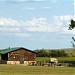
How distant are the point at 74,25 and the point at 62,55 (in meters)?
37.0

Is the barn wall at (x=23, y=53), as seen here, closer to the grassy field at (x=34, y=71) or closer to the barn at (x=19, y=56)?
the barn at (x=19, y=56)

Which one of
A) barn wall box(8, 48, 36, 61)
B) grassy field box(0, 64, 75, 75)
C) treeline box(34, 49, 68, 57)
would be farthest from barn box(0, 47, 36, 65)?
grassy field box(0, 64, 75, 75)

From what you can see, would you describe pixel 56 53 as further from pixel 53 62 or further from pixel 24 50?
pixel 53 62

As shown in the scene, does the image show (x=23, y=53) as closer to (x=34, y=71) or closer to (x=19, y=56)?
(x=19, y=56)

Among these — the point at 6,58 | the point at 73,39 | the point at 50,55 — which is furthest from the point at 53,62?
the point at 50,55

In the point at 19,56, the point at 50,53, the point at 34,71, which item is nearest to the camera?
the point at 34,71

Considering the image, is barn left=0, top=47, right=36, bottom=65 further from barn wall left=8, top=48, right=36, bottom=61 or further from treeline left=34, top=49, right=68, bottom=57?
treeline left=34, top=49, right=68, bottom=57

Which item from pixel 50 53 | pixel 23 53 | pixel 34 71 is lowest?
pixel 34 71

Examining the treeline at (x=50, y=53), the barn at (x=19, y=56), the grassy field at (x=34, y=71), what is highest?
the treeline at (x=50, y=53)

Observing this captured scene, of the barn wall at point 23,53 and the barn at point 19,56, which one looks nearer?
the barn at point 19,56

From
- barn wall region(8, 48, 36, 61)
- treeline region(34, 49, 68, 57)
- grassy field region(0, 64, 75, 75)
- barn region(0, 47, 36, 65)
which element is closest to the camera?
grassy field region(0, 64, 75, 75)

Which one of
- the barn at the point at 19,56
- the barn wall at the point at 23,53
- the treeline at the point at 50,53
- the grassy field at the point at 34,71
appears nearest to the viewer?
the grassy field at the point at 34,71

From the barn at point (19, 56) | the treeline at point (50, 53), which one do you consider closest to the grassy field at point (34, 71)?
the barn at point (19, 56)

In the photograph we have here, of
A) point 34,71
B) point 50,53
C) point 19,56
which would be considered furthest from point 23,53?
point 34,71
